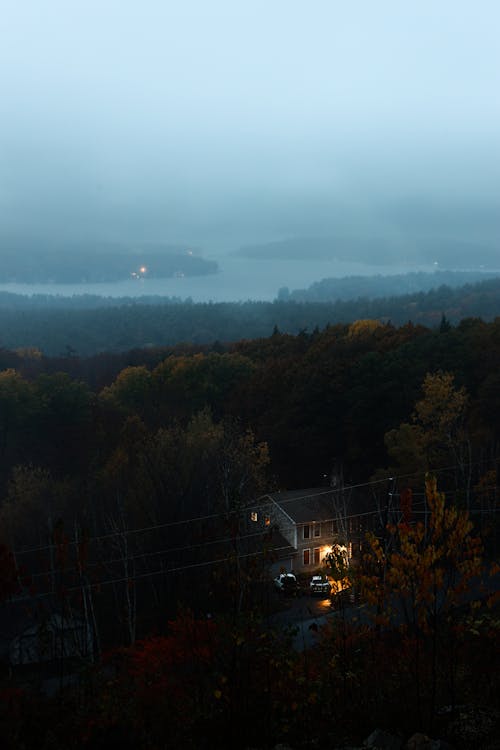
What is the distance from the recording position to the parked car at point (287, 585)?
1881cm

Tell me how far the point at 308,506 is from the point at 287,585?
188 inches

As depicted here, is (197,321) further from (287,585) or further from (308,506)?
(287,585)

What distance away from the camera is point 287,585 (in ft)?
62.5

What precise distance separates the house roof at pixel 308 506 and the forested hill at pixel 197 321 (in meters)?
63.0

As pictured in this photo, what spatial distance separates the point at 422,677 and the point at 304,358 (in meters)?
33.0

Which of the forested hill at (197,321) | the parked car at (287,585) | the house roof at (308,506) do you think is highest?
the forested hill at (197,321)

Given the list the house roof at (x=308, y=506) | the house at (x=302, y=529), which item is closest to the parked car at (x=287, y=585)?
the house at (x=302, y=529)

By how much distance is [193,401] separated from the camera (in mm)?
40562

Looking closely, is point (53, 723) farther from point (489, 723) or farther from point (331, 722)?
point (489, 723)

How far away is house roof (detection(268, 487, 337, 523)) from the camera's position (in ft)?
73.8

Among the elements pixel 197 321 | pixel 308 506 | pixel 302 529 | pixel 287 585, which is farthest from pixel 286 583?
pixel 197 321

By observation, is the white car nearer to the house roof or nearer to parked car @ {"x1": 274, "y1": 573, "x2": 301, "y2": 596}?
parked car @ {"x1": 274, "y1": 573, "x2": 301, "y2": 596}

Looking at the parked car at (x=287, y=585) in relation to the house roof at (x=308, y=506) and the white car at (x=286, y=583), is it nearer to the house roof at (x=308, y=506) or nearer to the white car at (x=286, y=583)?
the white car at (x=286, y=583)

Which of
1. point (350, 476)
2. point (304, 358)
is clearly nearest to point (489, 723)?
point (350, 476)
